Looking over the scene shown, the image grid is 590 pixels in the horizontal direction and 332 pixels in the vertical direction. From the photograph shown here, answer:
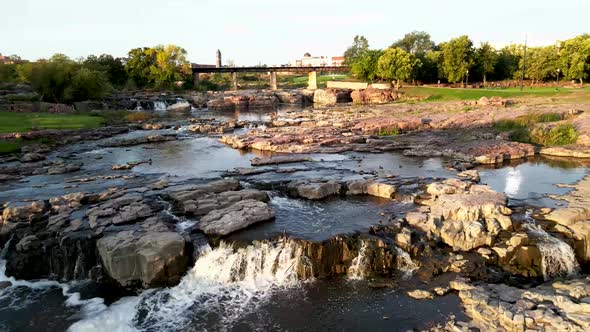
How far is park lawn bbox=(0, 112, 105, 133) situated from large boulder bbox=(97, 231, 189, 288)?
108ft

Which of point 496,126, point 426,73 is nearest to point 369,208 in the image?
point 496,126

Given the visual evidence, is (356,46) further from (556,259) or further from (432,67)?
(556,259)

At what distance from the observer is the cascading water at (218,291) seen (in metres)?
14.5

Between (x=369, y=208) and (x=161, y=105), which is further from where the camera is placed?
(x=161, y=105)

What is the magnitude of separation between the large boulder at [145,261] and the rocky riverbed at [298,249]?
0.18ft

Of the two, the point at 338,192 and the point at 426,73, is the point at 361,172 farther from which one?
the point at 426,73

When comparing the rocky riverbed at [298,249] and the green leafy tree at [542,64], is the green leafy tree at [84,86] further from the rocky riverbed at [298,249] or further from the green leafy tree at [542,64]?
the green leafy tree at [542,64]

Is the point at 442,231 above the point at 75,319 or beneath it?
above

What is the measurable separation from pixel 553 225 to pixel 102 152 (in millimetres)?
34314

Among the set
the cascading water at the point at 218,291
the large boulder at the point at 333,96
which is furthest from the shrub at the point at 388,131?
the large boulder at the point at 333,96

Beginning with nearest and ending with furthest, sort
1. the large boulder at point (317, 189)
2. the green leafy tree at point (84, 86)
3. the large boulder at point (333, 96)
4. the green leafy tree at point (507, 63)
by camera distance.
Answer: the large boulder at point (317, 189)
the green leafy tree at point (84, 86)
the green leafy tree at point (507, 63)
the large boulder at point (333, 96)

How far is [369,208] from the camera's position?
21.8m

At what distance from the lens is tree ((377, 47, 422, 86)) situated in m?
85.9

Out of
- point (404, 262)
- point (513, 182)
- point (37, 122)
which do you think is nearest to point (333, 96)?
point (37, 122)
